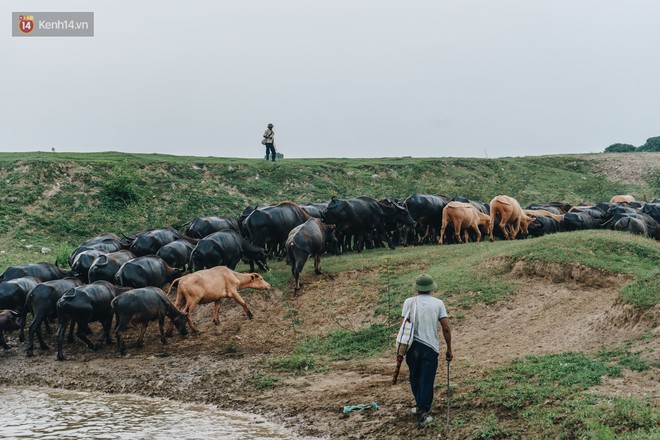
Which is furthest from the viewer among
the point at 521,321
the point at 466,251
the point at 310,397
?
the point at 466,251

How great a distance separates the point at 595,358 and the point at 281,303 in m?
8.23

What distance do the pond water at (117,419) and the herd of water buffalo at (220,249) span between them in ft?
7.58

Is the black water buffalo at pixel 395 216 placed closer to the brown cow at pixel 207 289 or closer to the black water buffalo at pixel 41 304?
the brown cow at pixel 207 289

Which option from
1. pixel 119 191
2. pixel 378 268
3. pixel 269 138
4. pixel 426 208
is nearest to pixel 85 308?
pixel 378 268

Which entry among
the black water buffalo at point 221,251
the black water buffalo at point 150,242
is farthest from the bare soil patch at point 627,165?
the black water buffalo at point 150,242

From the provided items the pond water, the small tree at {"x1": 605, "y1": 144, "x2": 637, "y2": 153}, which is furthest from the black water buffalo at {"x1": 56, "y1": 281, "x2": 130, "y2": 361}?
the small tree at {"x1": 605, "y1": 144, "x2": 637, "y2": 153}

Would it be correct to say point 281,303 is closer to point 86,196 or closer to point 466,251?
point 466,251

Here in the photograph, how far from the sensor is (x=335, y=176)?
3678 cm

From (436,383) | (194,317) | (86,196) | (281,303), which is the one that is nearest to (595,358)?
(436,383)

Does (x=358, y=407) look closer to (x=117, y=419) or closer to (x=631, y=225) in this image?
(x=117, y=419)

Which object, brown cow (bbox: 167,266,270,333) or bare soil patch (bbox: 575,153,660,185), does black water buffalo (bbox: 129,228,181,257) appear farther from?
bare soil patch (bbox: 575,153,660,185)

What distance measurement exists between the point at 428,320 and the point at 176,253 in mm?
10854

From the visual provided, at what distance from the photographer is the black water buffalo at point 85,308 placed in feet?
46.8

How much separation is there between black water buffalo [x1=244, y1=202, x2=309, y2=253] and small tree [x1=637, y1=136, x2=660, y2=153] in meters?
44.7
